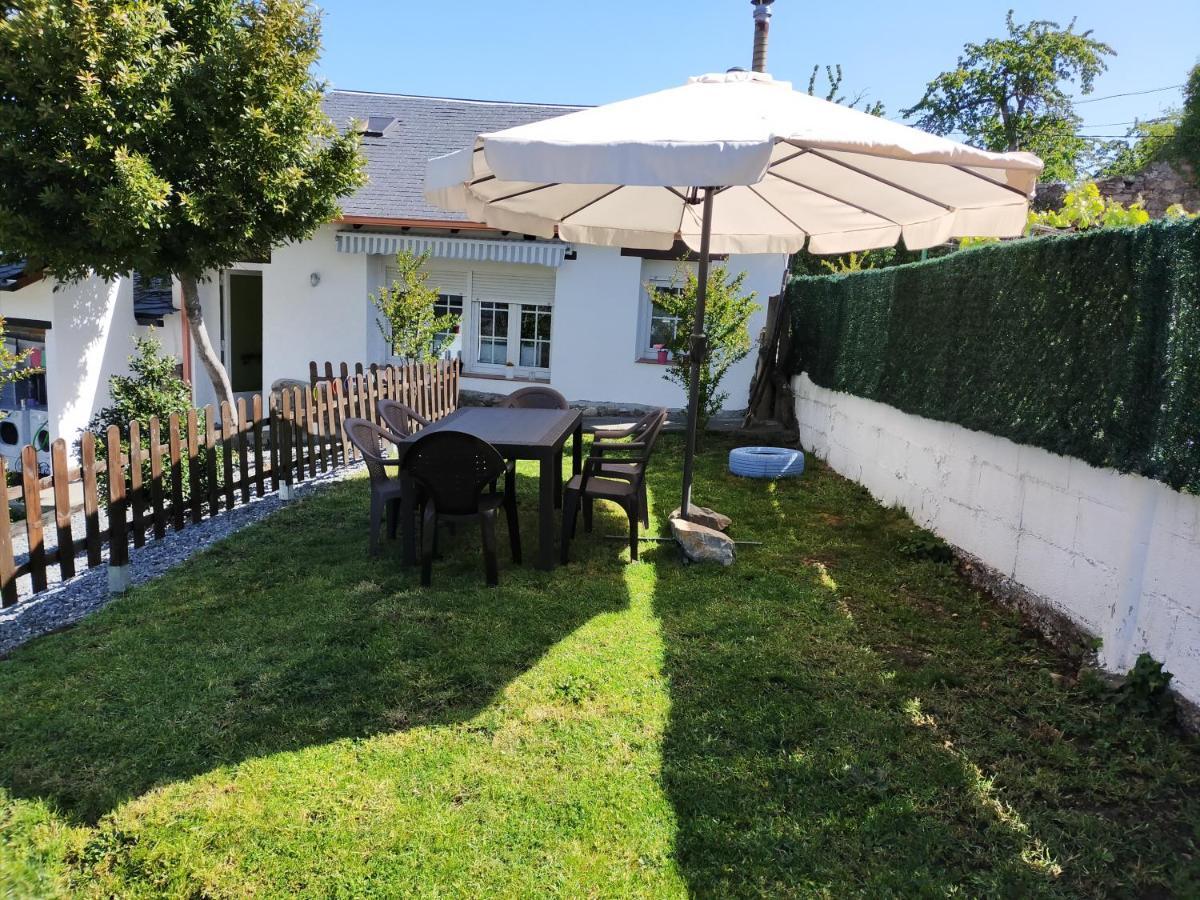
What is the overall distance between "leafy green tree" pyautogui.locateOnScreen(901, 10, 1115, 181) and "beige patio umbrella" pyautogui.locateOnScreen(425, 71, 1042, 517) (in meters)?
34.0

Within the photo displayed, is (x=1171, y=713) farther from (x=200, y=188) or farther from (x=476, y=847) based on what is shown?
(x=200, y=188)

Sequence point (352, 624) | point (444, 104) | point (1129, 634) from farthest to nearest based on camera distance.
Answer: point (444, 104)
point (352, 624)
point (1129, 634)

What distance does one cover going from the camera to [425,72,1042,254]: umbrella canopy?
138 inches

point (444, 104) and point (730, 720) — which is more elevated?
point (444, 104)

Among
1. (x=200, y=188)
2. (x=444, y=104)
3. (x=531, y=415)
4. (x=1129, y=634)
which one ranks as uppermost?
A: (x=444, y=104)

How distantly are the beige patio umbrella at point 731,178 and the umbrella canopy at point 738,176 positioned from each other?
10mm

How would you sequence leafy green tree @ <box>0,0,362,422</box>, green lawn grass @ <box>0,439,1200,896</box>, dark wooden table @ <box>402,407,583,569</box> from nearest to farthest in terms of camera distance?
green lawn grass @ <box>0,439,1200,896</box> < dark wooden table @ <box>402,407,583,569</box> < leafy green tree @ <box>0,0,362,422</box>

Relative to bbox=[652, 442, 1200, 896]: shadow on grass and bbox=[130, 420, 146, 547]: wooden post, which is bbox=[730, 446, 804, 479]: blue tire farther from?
bbox=[130, 420, 146, 547]: wooden post

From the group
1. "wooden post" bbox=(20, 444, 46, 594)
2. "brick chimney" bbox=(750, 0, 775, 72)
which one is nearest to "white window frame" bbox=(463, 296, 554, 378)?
"brick chimney" bbox=(750, 0, 775, 72)

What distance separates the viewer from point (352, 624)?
4.38 meters

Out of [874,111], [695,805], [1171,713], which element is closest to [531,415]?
[695,805]

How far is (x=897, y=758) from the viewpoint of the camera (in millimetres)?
3164

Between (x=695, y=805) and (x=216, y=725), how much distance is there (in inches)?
85.7

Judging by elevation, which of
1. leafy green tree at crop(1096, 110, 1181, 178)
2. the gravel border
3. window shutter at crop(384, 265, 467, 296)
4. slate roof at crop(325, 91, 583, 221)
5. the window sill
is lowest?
the gravel border
